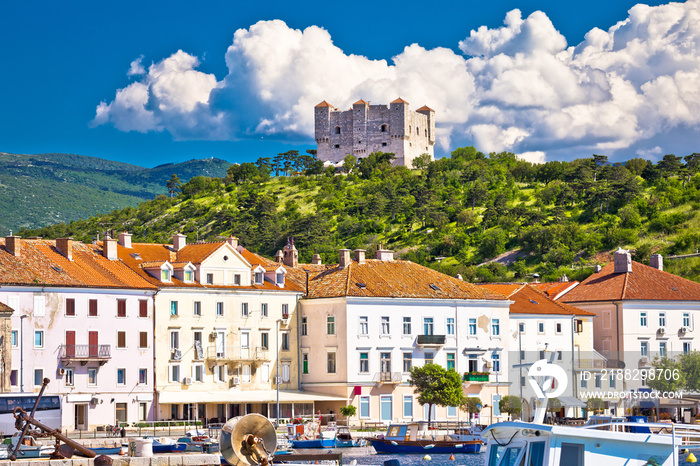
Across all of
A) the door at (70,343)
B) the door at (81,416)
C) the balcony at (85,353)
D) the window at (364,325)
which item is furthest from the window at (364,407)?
the door at (70,343)

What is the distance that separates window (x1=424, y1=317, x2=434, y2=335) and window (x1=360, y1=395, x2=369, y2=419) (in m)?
A: 6.45

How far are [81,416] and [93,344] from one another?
4274 millimetres

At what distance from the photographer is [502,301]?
80312 millimetres

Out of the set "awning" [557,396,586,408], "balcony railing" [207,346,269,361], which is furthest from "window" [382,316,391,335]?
"awning" [557,396,586,408]

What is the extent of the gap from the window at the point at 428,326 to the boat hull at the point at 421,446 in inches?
515

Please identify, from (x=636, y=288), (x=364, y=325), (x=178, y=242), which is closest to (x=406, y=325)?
(x=364, y=325)

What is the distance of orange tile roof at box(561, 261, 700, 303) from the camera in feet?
285

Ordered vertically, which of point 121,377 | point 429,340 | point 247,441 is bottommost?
point 247,441

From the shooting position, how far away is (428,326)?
3059 inches

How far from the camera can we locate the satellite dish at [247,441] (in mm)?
32031

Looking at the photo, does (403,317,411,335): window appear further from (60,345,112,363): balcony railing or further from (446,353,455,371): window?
(60,345,112,363): balcony railing

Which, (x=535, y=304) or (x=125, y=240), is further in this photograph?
(x=535, y=304)

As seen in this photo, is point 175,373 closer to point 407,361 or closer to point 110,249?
point 110,249

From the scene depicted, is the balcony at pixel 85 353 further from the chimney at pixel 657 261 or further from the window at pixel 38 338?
the chimney at pixel 657 261
